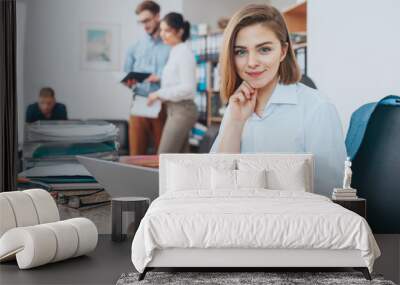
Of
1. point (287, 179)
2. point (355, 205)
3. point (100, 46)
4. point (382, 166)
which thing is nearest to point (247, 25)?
point (100, 46)

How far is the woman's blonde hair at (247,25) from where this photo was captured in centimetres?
637

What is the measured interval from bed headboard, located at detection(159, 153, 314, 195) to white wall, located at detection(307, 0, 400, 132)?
0.66 m

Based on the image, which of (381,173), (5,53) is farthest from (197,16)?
(381,173)

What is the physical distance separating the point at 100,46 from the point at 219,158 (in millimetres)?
1691

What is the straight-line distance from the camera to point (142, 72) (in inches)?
259

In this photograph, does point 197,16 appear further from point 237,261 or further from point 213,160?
point 237,261

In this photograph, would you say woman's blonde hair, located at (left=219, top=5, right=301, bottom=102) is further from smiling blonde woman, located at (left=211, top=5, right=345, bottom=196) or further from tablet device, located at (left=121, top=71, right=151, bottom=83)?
tablet device, located at (left=121, top=71, right=151, bottom=83)

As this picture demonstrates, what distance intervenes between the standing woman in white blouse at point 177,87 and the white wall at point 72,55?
34 centimetres

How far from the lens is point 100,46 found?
6.58 metres

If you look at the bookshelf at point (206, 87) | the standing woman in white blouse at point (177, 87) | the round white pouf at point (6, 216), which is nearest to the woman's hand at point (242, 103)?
the bookshelf at point (206, 87)

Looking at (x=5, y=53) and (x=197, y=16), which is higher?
(x=197, y=16)

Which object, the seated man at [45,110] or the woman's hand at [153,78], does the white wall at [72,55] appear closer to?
the seated man at [45,110]

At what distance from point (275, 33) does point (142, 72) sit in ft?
4.56

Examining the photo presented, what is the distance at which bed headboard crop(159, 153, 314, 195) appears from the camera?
609 cm
